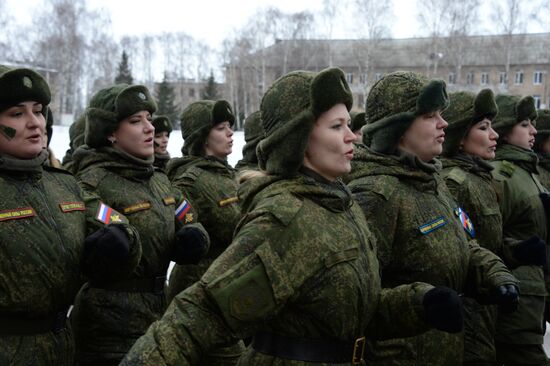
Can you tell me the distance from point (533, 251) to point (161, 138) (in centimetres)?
546

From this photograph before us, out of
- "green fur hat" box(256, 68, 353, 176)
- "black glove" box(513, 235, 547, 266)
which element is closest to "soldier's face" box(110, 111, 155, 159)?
"green fur hat" box(256, 68, 353, 176)

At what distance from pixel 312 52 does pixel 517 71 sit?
21731 millimetres

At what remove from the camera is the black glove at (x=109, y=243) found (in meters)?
3.44

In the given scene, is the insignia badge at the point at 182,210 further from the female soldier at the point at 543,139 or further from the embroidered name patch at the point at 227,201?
the female soldier at the point at 543,139

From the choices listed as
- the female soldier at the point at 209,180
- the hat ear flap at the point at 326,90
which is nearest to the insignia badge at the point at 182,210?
the female soldier at the point at 209,180

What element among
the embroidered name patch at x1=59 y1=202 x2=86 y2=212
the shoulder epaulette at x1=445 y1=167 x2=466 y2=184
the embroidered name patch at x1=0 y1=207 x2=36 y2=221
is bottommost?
the shoulder epaulette at x1=445 y1=167 x2=466 y2=184

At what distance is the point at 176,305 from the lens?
249cm

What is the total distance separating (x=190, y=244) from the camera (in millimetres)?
4613

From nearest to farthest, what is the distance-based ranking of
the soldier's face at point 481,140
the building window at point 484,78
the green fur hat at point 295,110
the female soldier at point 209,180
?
the green fur hat at point 295,110
the soldier's face at point 481,140
the female soldier at point 209,180
the building window at point 484,78

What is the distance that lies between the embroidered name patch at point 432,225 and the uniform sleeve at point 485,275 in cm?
35

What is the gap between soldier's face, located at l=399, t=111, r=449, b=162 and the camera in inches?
160

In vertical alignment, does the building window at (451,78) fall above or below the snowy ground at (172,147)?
above

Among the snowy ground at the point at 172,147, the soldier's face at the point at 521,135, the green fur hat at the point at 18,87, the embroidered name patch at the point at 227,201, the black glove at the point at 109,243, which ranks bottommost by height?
the snowy ground at the point at 172,147

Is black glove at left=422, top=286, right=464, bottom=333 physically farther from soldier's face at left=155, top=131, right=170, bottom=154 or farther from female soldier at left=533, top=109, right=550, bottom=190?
soldier's face at left=155, top=131, right=170, bottom=154
